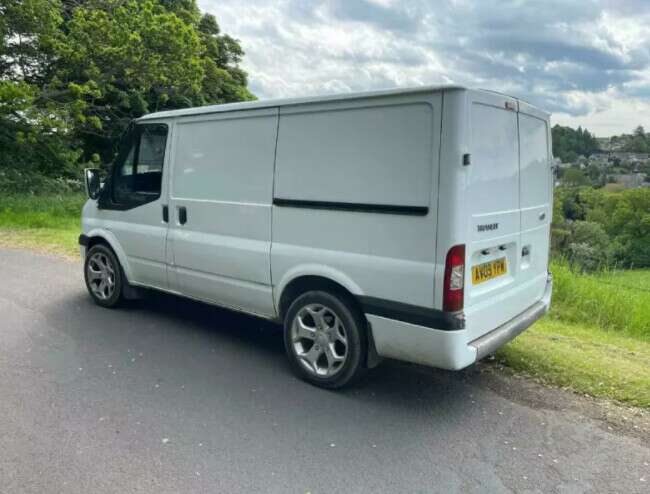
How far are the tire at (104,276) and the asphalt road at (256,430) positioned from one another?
0.90 meters

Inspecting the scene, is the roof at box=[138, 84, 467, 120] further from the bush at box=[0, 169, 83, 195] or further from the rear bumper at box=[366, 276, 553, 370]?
the bush at box=[0, 169, 83, 195]

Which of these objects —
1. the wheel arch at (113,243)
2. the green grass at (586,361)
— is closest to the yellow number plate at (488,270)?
the green grass at (586,361)

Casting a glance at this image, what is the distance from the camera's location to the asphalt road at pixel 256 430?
2.95 m

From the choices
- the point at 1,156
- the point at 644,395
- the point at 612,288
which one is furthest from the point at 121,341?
the point at 1,156

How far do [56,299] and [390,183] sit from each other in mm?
4710

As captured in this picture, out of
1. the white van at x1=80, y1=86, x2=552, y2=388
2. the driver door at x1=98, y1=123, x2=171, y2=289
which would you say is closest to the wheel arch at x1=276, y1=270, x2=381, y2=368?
the white van at x1=80, y1=86, x2=552, y2=388

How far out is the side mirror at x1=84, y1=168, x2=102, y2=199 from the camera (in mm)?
5969

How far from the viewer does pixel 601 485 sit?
294cm

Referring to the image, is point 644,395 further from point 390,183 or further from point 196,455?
point 196,455

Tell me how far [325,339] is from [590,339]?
294 cm

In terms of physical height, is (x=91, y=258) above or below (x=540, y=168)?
below

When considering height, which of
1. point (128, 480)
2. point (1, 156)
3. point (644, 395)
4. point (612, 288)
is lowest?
point (128, 480)

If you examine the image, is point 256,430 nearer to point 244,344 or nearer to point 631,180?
point 244,344

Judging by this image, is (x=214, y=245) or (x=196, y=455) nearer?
(x=196, y=455)
